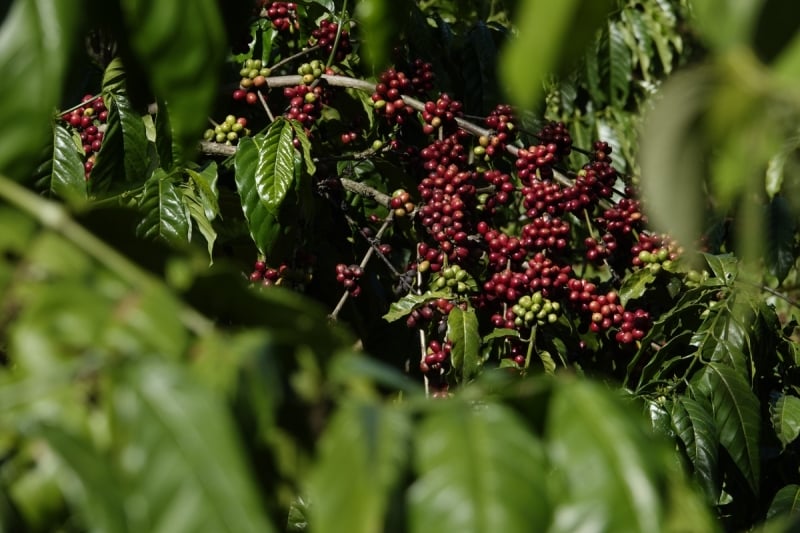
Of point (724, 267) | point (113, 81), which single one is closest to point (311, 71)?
point (113, 81)

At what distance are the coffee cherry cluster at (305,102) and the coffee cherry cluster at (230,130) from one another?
133 mm

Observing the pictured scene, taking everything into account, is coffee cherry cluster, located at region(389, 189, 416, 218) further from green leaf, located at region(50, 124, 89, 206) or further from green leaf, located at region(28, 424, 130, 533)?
green leaf, located at region(28, 424, 130, 533)

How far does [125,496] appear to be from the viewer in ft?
1.53

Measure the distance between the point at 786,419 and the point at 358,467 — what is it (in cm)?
181

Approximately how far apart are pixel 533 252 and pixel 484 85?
0.66m

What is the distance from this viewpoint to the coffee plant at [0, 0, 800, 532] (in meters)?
0.49

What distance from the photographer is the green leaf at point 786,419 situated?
2.07 metres

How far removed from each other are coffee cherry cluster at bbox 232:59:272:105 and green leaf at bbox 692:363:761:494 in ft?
3.88

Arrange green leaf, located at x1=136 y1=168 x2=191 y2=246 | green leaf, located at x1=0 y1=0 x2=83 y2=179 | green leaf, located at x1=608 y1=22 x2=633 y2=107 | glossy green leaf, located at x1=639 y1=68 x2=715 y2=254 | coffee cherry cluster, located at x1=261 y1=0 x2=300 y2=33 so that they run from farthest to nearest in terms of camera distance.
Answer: green leaf, located at x1=608 y1=22 x2=633 y2=107 < coffee cherry cluster, located at x1=261 y1=0 x2=300 y2=33 < green leaf, located at x1=136 y1=168 x2=191 y2=246 < green leaf, located at x1=0 y1=0 x2=83 y2=179 < glossy green leaf, located at x1=639 y1=68 x2=715 y2=254

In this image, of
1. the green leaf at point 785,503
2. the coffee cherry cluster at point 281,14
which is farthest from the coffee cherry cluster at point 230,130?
the green leaf at point 785,503

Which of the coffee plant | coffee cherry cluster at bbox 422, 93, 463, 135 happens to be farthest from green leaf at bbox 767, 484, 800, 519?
coffee cherry cluster at bbox 422, 93, 463, 135

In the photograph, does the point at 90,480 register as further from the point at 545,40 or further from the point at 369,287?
the point at 369,287

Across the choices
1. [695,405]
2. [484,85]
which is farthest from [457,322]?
[484,85]

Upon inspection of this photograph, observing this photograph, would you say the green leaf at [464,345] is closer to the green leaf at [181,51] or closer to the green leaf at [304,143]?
the green leaf at [304,143]
